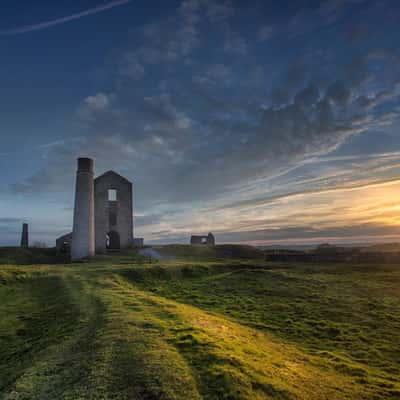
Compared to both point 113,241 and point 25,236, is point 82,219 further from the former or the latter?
point 25,236

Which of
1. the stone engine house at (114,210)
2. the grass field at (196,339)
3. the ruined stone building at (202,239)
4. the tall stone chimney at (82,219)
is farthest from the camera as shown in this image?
the ruined stone building at (202,239)

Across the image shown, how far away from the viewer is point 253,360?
755 centimetres

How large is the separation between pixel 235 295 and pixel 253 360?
38.8 ft

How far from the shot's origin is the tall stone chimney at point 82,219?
3900 cm

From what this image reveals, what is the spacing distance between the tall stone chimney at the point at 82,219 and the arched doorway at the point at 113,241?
9748 mm

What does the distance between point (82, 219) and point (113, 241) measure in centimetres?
1250

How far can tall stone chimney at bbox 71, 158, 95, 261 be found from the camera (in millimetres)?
38997

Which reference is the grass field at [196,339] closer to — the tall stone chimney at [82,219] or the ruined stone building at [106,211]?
the tall stone chimney at [82,219]

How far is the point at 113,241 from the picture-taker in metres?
50.8

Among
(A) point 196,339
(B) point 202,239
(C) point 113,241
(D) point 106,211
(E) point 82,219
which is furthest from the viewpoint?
(B) point 202,239

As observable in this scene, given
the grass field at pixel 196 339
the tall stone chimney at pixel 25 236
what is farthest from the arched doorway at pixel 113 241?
the grass field at pixel 196 339

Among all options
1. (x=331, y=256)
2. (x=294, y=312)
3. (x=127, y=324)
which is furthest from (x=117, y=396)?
(x=331, y=256)

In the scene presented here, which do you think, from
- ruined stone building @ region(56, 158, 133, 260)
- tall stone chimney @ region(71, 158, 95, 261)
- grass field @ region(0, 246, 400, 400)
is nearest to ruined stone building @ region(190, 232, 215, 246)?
ruined stone building @ region(56, 158, 133, 260)

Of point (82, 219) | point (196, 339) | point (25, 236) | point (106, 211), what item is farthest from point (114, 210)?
point (196, 339)
